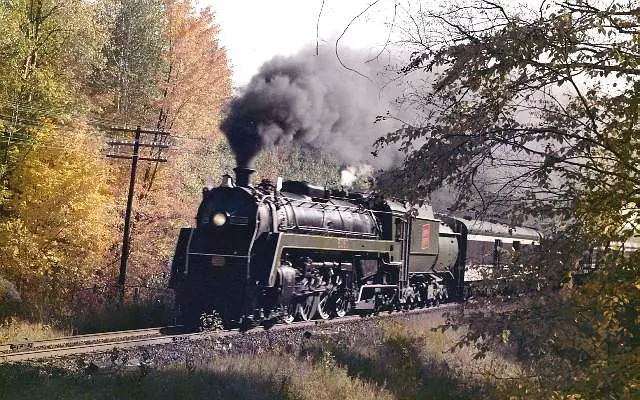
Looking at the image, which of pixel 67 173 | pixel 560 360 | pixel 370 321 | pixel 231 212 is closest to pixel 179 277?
pixel 231 212

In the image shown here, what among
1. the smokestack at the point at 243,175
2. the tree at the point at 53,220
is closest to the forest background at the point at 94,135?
the tree at the point at 53,220

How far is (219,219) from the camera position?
16.2m

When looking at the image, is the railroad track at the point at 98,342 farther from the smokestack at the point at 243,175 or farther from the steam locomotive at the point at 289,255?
the smokestack at the point at 243,175

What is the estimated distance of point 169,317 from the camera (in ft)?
61.4

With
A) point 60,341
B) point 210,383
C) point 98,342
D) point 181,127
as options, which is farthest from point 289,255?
point 181,127

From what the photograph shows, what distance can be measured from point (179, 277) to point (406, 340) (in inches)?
213

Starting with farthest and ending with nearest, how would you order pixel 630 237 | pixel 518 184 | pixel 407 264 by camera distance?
pixel 407 264
pixel 518 184
pixel 630 237

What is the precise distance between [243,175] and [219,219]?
1432 mm

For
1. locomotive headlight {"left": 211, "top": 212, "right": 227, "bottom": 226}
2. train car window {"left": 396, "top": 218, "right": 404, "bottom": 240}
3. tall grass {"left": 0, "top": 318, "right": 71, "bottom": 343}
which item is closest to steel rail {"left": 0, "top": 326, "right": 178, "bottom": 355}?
tall grass {"left": 0, "top": 318, "right": 71, "bottom": 343}

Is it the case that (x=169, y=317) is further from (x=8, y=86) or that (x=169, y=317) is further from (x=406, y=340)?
(x=8, y=86)

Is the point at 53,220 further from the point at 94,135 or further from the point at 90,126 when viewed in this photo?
the point at 90,126

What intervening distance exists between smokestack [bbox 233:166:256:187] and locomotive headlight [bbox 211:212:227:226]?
1.07 meters

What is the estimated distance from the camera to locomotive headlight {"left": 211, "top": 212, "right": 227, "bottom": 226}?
637 inches

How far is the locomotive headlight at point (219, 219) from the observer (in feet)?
53.1
